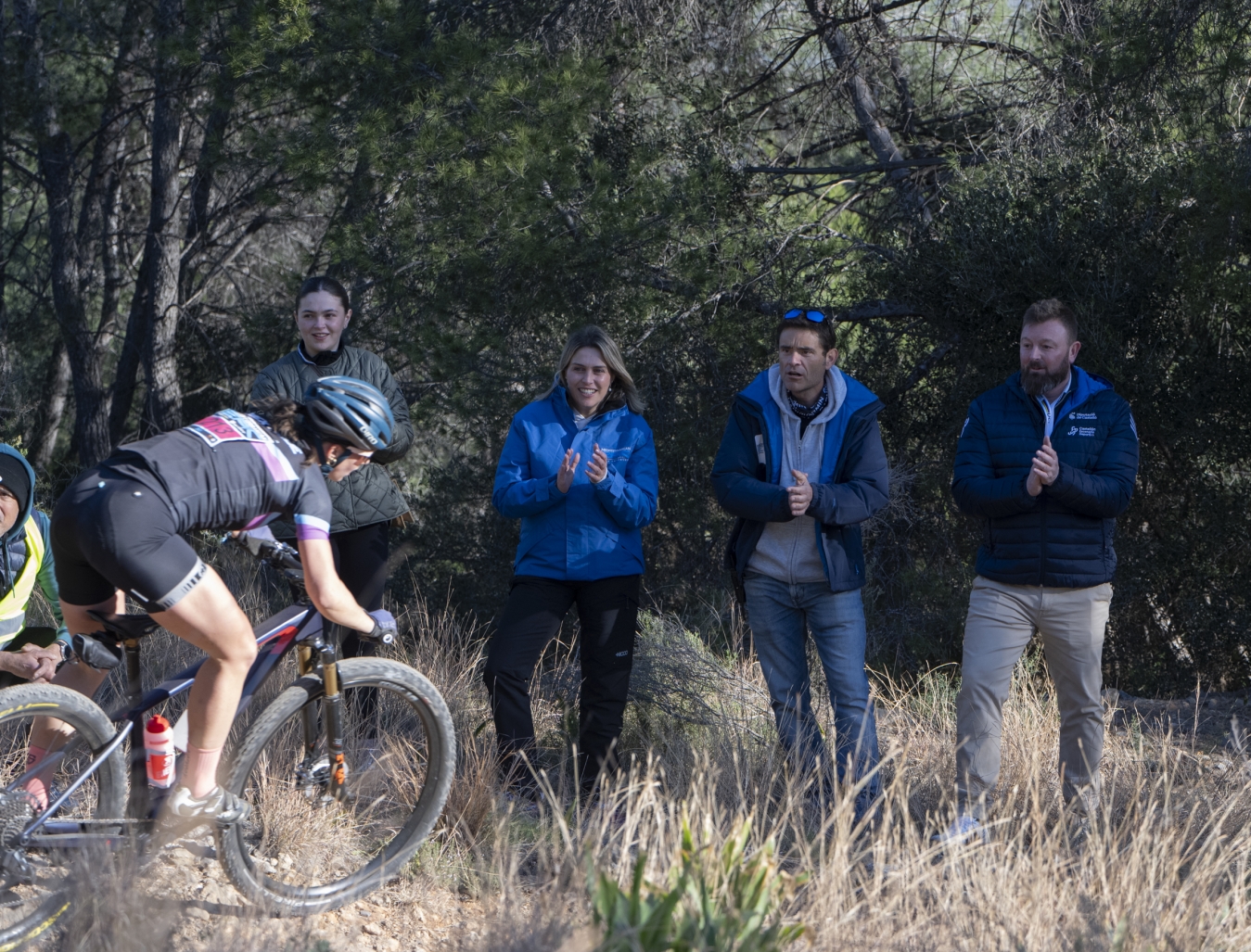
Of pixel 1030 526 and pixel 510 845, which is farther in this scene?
pixel 1030 526

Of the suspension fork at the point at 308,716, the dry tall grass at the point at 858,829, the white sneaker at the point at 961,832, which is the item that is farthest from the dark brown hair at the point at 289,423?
the white sneaker at the point at 961,832

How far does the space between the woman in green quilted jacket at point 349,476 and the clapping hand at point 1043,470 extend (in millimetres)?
2281

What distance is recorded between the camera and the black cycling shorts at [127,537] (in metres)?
2.88

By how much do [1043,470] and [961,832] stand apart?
3.89 ft

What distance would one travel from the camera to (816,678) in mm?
5727

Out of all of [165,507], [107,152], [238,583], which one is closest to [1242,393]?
[165,507]

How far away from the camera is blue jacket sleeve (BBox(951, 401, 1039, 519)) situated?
3.83 metres

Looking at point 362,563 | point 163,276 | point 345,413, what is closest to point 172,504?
point 345,413

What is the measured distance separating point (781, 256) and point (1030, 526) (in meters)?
3.34

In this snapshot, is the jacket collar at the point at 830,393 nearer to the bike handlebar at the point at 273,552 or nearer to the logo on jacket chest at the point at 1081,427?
the logo on jacket chest at the point at 1081,427

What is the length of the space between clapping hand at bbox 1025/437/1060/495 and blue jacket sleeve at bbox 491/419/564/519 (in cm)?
156

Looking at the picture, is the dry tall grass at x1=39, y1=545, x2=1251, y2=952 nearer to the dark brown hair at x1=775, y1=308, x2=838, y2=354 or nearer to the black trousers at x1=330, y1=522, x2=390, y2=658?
the black trousers at x1=330, y1=522, x2=390, y2=658

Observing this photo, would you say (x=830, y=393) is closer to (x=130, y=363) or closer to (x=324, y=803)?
(x=324, y=803)

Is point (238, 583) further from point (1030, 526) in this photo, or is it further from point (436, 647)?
point (1030, 526)
